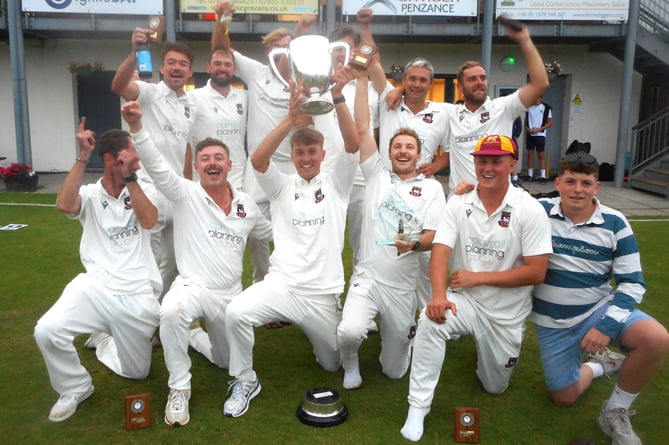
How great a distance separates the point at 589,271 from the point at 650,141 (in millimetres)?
A: 11934

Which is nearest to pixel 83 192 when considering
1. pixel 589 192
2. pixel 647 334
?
pixel 589 192

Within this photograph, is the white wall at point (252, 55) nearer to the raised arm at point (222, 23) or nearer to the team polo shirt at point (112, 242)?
the raised arm at point (222, 23)

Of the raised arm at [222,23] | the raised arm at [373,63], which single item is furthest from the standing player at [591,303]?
the raised arm at [222,23]

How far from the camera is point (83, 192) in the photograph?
3.61 m

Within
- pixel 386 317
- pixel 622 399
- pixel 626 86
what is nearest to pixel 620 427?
pixel 622 399

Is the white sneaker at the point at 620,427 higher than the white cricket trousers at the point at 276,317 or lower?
lower

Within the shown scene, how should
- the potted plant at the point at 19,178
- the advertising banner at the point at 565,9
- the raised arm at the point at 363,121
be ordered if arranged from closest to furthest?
the raised arm at the point at 363,121 → the potted plant at the point at 19,178 → the advertising banner at the point at 565,9

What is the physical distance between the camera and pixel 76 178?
11.3ft

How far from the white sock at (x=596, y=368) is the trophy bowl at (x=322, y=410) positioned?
1673 mm

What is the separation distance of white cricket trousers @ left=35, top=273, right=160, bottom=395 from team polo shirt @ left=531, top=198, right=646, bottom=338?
2.43 m

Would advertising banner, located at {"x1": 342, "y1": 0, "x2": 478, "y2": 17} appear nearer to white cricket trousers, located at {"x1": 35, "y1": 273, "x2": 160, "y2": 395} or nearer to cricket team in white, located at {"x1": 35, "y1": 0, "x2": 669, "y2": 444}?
cricket team in white, located at {"x1": 35, "y1": 0, "x2": 669, "y2": 444}

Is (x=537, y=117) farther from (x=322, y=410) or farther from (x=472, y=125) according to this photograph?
(x=322, y=410)

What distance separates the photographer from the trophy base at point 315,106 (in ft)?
11.3

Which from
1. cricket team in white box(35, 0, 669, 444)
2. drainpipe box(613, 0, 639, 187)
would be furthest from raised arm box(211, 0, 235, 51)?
drainpipe box(613, 0, 639, 187)
